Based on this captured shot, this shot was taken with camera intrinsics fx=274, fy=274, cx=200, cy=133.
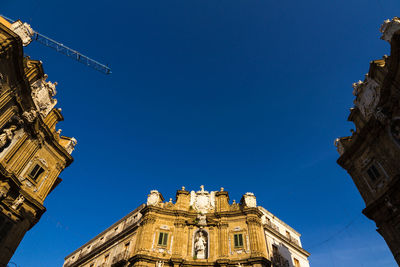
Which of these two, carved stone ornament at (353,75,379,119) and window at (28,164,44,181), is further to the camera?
carved stone ornament at (353,75,379,119)

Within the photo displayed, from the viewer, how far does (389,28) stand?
23312mm

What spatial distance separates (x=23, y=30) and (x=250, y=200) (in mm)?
30242

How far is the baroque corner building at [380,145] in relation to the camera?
20.5 m

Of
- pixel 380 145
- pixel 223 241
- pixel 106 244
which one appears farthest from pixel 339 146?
pixel 106 244

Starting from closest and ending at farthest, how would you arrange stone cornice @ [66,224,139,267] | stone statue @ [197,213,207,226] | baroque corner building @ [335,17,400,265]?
baroque corner building @ [335,17,400,265] → stone statue @ [197,213,207,226] → stone cornice @ [66,224,139,267]

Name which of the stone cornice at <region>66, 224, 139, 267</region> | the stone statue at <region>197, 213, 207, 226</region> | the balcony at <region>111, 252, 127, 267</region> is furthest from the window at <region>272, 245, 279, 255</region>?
the balcony at <region>111, 252, 127, 267</region>

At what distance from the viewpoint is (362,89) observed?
26656mm

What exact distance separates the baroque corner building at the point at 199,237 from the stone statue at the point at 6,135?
56.7 ft

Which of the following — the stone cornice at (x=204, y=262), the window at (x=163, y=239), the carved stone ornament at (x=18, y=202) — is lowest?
the carved stone ornament at (x=18, y=202)

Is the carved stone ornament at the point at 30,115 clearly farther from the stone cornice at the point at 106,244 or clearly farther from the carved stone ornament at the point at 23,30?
the stone cornice at the point at 106,244

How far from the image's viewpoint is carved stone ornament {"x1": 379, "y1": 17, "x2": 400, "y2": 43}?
22.7 m

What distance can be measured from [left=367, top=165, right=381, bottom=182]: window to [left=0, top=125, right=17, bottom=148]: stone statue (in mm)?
29928

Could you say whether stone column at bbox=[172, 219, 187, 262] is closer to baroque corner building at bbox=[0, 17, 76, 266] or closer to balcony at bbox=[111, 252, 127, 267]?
balcony at bbox=[111, 252, 127, 267]

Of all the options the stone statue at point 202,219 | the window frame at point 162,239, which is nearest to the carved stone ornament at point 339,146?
the stone statue at point 202,219
